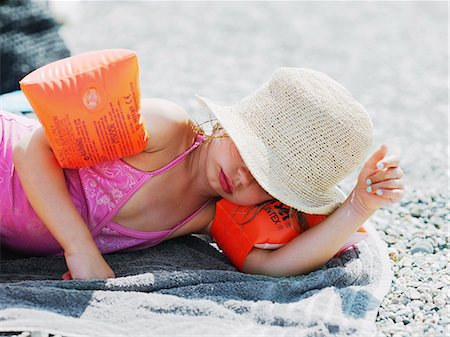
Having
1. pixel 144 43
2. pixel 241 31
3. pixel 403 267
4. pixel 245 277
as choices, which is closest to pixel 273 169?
pixel 245 277

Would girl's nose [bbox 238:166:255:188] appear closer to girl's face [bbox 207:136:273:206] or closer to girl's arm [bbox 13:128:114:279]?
girl's face [bbox 207:136:273:206]

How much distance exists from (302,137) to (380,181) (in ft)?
0.99

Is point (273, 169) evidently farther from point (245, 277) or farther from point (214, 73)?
point (214, 73)

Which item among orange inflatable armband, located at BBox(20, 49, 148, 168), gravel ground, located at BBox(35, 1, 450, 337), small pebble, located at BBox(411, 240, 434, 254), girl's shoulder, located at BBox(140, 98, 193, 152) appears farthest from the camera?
gravel ground, located at BBox(35, 1, 450, 337)

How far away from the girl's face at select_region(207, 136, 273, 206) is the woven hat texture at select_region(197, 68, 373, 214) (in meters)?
0.09

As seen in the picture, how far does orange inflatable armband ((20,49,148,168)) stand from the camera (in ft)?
7.64

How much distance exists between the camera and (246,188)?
2.56m

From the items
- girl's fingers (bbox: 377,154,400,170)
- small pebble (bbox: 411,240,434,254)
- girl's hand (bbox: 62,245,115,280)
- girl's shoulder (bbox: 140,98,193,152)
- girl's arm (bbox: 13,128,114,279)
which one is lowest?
small pebble (bbox: 411,240,434,254)

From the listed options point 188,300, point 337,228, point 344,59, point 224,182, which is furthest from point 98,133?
point 344,59

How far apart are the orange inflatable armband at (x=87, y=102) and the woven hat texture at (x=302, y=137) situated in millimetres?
340

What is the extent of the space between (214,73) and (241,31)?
1117 mm

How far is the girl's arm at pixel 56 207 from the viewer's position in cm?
243

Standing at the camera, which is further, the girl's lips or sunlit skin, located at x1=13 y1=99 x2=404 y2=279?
the girl's lips

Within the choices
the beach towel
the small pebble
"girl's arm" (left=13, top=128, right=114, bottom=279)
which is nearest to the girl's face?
the beach towel
